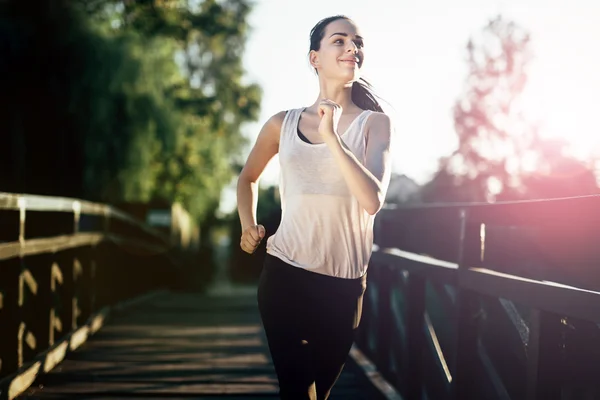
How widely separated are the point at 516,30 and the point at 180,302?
93.9 ft

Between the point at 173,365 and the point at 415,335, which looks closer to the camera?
the point at 415,335

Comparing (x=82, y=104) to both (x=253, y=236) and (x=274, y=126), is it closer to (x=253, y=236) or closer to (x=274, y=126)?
(x=274, y=126)

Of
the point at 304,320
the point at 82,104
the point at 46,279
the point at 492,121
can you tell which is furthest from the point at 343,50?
the point at 492,121

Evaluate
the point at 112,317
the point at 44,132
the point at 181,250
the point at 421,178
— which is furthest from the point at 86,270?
the point at 421,178

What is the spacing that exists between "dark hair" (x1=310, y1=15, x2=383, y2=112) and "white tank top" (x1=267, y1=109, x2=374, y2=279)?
0.15m

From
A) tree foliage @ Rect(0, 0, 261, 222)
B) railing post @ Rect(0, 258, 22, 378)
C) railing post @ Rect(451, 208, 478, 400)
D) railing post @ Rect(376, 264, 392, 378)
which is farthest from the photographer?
tree foliage @ Rect(0, 0, 261, 222)

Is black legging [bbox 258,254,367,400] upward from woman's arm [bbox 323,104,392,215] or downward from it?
downward

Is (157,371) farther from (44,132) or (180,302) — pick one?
(44,132)

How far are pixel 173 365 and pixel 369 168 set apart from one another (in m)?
4.25

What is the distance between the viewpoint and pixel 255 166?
9.45 feet

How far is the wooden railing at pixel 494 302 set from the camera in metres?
2.57

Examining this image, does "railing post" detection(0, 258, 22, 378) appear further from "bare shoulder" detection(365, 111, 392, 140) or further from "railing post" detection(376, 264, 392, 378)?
"bare shoulder" detection(365, 111, 392, 140)

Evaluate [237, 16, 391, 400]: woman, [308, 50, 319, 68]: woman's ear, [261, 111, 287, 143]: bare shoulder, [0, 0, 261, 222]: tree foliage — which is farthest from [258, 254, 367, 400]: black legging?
[0, 0, 261, 222]: tree foliage

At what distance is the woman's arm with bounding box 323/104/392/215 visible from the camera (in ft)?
7.77
